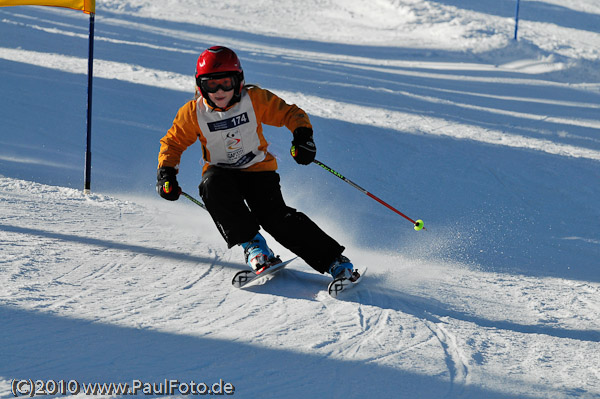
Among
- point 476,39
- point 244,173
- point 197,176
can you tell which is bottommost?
point 197,176

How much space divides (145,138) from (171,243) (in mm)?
3607

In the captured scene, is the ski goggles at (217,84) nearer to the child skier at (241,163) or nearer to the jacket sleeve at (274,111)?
the child skier at (241,163)

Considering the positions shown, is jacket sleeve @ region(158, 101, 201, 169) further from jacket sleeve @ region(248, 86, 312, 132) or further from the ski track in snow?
the ski track in snow

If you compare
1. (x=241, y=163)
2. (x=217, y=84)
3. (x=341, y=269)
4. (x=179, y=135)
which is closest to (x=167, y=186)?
(x=179, y=135)

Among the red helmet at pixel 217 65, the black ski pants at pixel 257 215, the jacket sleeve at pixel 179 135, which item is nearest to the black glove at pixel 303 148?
the black ski pants at pixel 257 215

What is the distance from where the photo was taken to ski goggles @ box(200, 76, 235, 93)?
3717mm

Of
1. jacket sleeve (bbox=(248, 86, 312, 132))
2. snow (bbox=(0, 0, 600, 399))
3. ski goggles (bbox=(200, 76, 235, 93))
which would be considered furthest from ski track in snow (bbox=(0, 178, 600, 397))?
ski goggles (bbox=(200, 76, 235, 93))

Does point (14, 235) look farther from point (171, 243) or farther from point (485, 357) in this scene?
point (485, 357)

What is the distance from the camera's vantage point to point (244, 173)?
13.2ft

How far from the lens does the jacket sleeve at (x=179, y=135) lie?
388 centimetres

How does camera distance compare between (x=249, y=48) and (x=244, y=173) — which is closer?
(x=244, y=173)

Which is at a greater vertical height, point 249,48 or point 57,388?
point 249,48

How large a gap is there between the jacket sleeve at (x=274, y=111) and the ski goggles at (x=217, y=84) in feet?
0.78

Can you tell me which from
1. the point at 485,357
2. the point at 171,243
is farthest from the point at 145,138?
the point at 485,357
